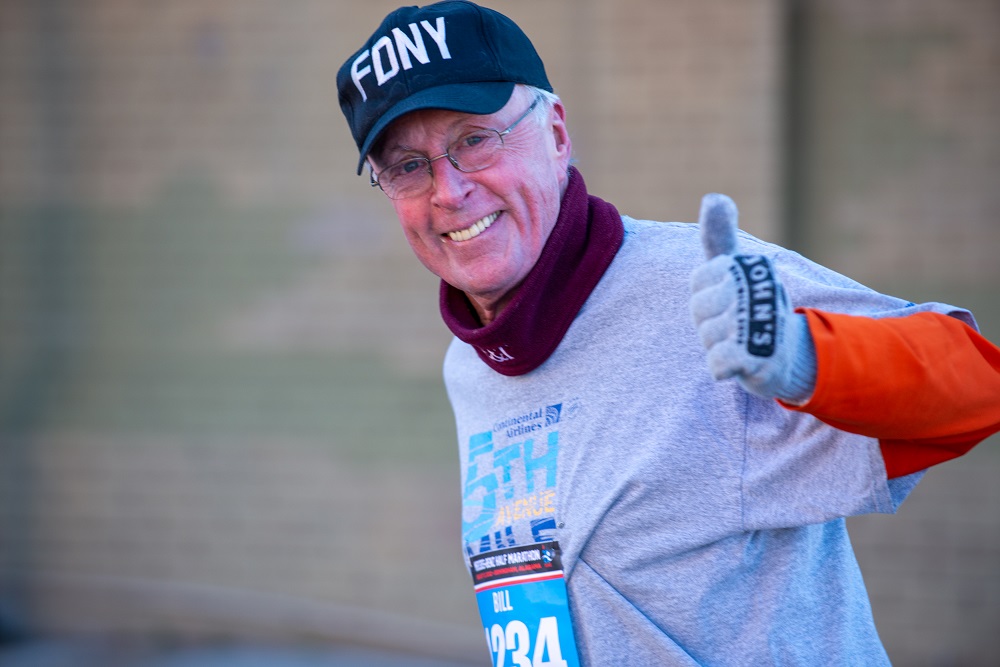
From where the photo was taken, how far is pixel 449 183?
6.20 ft

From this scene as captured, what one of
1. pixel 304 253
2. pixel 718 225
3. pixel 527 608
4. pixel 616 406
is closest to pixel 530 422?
pixel 616 406

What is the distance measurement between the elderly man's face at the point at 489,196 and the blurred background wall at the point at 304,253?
123 inches

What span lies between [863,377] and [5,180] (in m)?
5.32

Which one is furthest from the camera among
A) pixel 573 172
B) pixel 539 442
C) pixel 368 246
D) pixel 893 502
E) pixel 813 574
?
pixel 368 246

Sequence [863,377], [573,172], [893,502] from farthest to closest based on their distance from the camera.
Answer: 1. [573,172]
2. [893,502]
3. [863,377]

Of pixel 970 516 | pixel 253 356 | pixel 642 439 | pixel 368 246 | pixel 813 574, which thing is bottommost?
pixel 970 516

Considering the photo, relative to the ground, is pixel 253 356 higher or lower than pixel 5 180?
lower

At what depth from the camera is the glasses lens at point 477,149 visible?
74.2 inches

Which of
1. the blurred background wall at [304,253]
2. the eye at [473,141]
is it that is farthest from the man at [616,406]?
the blurred background wall at [304,253]

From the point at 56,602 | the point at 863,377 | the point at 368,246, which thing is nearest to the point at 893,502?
the point at 863,377

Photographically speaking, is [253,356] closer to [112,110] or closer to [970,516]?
[112,110]

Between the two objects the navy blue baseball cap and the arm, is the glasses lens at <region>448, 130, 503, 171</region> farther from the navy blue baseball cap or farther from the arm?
the arm

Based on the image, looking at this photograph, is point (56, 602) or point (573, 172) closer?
point (573, 172)

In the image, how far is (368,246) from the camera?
5289 mm
